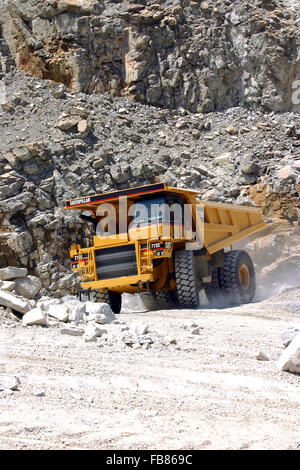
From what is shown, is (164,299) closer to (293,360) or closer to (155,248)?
(155,248)

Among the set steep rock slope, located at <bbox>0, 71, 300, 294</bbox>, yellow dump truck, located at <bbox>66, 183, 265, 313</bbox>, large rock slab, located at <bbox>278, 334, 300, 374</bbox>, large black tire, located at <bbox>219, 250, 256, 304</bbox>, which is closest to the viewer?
large rock slab, located at <bbox>278, 334, 300, 374</bbox>

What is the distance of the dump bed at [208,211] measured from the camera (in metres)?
11.2

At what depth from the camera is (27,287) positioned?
8234mm

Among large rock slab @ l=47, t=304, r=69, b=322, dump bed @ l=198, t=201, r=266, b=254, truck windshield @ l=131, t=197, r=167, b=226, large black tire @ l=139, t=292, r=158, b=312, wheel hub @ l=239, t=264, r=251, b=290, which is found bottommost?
large black tire @ l=139, t=292, r=158, b=312

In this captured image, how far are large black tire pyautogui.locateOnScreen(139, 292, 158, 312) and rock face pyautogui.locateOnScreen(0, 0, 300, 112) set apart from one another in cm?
1287

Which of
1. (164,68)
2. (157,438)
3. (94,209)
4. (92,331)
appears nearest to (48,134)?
(164,68)

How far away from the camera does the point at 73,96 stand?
74.3 feet

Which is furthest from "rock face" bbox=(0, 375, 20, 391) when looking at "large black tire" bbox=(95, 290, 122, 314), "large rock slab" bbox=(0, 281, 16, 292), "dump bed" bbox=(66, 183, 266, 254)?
"large black tire" bbox=(95, 290, 122, 314)

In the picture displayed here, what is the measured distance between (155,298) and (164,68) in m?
14.2

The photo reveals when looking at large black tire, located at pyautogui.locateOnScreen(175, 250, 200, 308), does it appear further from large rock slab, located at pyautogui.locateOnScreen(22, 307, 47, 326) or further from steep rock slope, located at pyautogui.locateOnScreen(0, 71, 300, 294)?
steep rock slope, located at pyautogui.locateOnScreen(0, 71, 300, 294)

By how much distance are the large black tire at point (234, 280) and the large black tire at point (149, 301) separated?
1.56 meters

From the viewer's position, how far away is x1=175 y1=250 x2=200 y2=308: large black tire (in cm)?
1100

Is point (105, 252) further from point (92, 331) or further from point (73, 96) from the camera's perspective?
point (73, 96)

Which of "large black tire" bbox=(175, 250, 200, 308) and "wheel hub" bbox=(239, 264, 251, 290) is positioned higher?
"large black tire" bbox=(175, 250, 200, 308)
